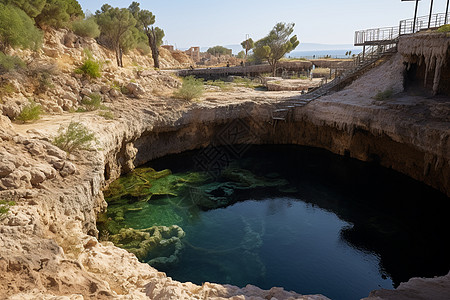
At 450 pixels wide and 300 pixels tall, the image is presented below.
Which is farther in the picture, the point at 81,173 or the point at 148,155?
the point at 148,155

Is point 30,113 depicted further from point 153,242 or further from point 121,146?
point 153,242

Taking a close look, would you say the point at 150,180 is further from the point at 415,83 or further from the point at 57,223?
the point at 415,83

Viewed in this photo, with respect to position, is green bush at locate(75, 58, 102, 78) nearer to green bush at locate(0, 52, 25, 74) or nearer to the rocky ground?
the rocky ground

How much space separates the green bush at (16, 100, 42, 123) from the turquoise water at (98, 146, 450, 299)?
14.0 feet

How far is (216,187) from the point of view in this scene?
16344 millimetres

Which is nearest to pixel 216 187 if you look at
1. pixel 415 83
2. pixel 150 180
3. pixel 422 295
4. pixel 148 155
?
pixel 150 180

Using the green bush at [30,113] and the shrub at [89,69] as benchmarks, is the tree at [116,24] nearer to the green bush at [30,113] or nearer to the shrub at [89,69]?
the shrub at [89,69]

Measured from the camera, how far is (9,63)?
14.5 m

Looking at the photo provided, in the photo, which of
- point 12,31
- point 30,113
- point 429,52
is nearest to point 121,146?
point 30,113

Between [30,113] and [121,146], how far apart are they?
13.9 ft

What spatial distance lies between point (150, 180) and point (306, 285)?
9503 mm

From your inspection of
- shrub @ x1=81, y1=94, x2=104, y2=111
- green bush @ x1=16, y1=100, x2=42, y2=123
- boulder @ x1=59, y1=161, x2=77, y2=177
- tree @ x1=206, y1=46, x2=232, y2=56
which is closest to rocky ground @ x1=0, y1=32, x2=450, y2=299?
boulder @ x1=59, y1=161, x2=77, y2=177

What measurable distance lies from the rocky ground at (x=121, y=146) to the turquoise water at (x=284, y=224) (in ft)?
5.13

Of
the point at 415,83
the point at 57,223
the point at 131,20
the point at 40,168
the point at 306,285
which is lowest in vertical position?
the point at 306,285
